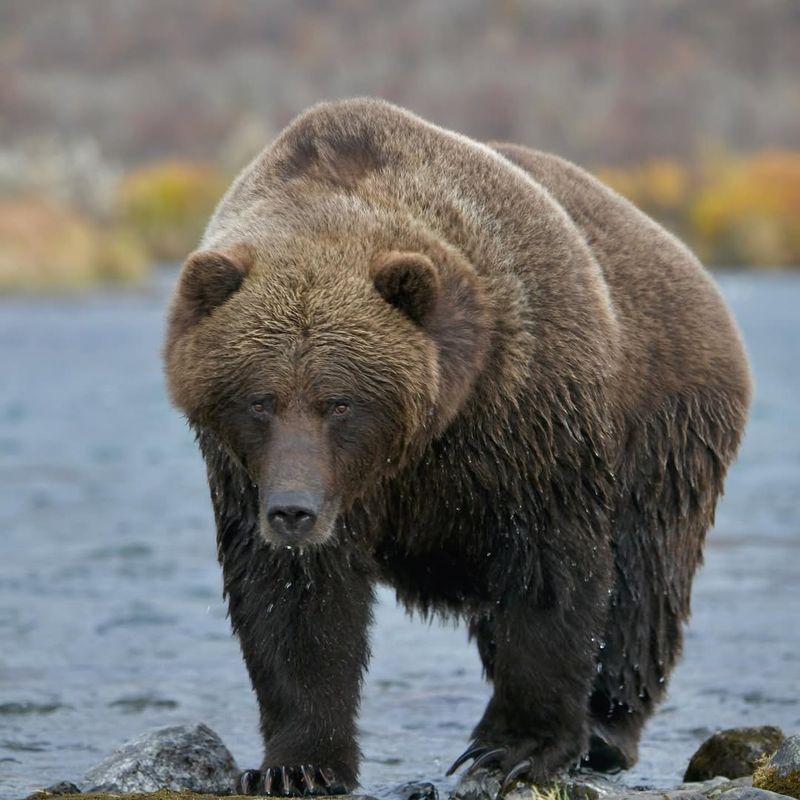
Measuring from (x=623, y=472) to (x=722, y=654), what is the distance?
11.2 ft

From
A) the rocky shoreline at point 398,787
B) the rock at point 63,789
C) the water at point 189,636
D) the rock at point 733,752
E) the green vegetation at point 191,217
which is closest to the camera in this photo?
the rock at point 63,789

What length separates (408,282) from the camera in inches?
241

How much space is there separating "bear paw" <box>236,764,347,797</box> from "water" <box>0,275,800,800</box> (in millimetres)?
604

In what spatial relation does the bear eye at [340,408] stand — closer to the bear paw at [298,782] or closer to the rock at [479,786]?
the bear paw at [298,782]

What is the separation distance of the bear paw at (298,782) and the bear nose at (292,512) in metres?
1.42

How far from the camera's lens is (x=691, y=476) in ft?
25.7

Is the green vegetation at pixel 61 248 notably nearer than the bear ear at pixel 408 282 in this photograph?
No

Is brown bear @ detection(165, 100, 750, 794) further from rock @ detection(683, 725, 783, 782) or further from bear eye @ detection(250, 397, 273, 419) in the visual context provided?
rock @ detection(683, 725, 783, 782)

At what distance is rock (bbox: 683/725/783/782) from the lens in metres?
7.52

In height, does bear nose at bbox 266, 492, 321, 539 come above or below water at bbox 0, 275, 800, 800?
above

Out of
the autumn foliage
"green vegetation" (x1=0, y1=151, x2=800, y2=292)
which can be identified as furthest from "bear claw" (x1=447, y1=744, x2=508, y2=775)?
the autumn foliage

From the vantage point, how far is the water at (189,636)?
8688 mm

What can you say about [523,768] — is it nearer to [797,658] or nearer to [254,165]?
[254,165]

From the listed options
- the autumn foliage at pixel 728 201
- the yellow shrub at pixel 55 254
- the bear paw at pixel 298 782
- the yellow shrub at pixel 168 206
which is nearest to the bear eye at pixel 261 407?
the bear paw at pixel 298 782
